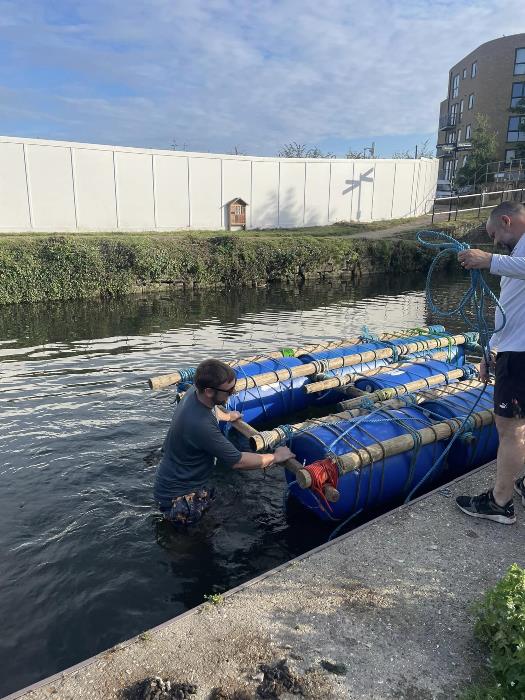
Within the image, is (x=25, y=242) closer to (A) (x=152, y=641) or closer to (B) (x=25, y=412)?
(B) (x=25, y=412)

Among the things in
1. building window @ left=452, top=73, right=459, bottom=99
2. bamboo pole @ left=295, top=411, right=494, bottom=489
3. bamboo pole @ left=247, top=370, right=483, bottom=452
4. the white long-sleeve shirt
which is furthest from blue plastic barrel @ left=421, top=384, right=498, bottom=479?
building window @ left=452, top=73, right=459, bottom=99

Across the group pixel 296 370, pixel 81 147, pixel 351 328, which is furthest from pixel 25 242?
pixel 296 370

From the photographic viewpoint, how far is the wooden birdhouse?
3359 cm

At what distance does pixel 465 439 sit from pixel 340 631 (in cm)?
363

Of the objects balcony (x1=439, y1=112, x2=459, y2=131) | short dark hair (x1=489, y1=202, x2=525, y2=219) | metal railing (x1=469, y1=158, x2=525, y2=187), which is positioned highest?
balcony (x1=439, y1=112, x2=459, y2=131)

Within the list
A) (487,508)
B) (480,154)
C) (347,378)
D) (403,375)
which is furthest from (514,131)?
(487,508)

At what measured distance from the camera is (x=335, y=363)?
9.52 m

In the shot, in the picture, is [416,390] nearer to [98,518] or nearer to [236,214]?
[98,518]

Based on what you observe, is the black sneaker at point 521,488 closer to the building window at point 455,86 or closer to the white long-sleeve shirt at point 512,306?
Result: the white long-sleeve shirt at point 512,306

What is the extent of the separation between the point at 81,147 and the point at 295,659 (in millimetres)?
28839

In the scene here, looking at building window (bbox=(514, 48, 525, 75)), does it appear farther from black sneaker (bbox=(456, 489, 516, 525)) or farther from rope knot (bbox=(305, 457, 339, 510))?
rope knot (bbox=(305, 457, 339, 510))

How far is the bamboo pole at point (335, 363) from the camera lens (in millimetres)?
8602

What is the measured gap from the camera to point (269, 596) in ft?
14.0

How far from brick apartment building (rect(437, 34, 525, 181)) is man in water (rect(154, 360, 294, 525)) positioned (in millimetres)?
53618
